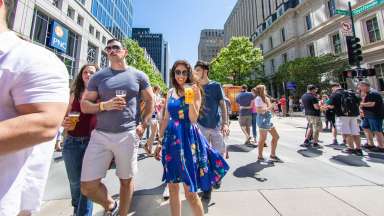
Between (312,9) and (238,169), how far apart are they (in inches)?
1265

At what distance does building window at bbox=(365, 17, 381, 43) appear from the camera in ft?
64.9

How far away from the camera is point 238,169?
4.39m

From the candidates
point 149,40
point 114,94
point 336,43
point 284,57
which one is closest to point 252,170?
point 114,94

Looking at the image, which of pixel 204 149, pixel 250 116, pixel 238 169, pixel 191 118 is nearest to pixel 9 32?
pixel 191 118

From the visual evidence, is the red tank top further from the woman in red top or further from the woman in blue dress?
the woman in blue dress

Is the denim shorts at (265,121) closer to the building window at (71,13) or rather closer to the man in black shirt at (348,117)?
the man in black shirt at (348,117)

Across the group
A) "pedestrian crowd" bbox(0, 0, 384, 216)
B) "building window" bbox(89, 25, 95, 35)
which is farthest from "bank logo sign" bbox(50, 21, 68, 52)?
"pedestrian crowd" bbox(0, 0, 384, 216)

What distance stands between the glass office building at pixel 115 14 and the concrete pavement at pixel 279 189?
33.9 meters

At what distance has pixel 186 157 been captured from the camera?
6.66 ft

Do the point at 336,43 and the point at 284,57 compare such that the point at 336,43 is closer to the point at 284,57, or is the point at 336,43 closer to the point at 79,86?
the point at 284,57

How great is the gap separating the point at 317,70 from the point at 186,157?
945 inches

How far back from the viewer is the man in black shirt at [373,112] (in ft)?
19.0

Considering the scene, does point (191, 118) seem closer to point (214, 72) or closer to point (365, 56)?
point (365, 56)

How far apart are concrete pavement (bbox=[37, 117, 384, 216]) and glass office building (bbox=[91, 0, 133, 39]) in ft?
111
